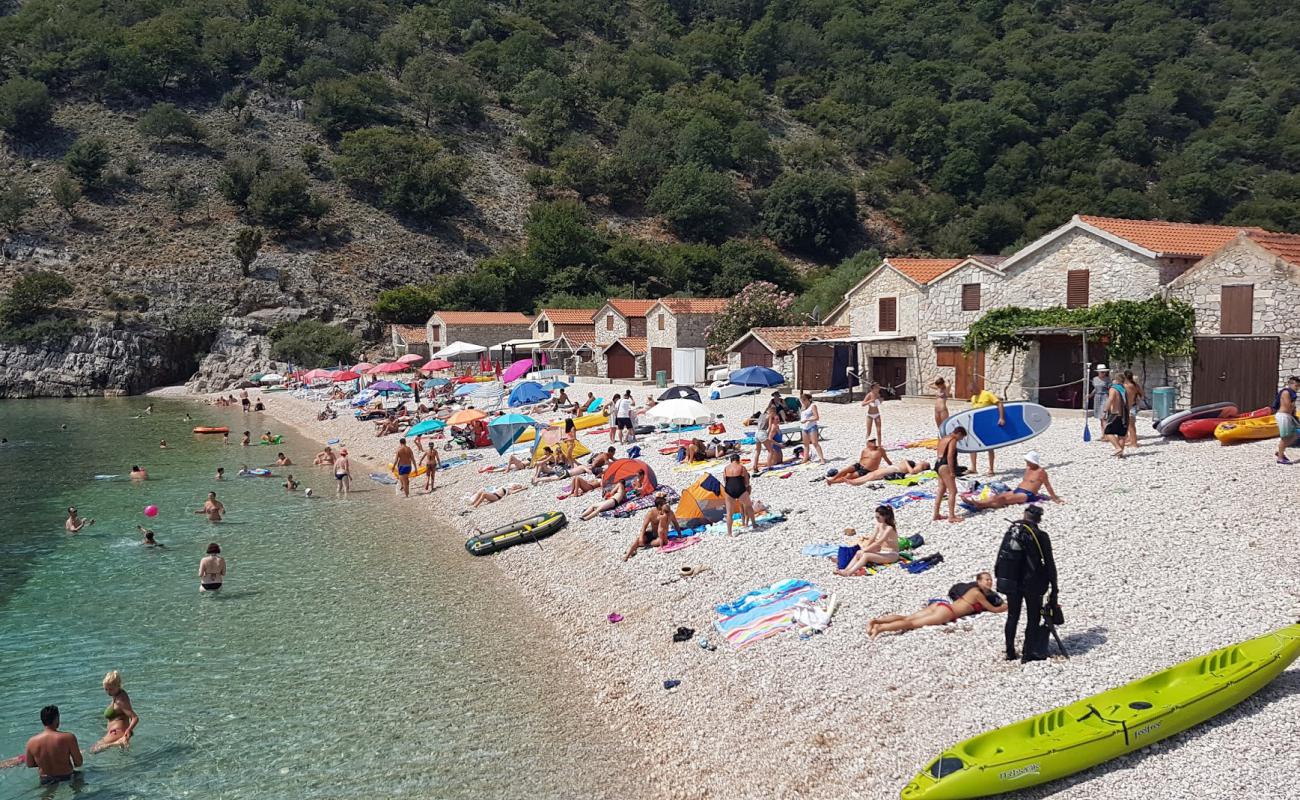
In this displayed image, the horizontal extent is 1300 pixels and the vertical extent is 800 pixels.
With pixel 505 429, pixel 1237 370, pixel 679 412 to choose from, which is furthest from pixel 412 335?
pixel 1237 370

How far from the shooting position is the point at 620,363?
46.3 m

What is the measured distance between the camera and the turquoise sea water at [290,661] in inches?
359

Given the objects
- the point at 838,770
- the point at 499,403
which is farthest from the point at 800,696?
the point at 499,403

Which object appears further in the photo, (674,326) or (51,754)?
(674,326)

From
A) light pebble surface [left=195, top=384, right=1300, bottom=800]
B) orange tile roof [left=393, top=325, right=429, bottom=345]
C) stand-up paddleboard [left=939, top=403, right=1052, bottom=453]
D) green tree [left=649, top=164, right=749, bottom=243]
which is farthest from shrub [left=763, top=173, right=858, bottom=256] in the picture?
stand-up paddleboard [left=939, top=403, right=1052, bottom=453]

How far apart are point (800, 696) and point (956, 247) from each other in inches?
2942

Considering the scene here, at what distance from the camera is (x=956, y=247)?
255ft

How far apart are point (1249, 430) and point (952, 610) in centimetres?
996

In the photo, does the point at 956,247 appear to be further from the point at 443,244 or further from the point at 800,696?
the point at 800,696

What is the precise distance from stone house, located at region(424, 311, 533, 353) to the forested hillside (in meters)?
7.11

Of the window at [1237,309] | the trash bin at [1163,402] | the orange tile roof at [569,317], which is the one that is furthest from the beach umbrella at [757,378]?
the orange tile roof at [569,317]

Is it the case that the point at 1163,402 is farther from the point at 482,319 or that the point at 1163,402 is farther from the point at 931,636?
the point at 482,319

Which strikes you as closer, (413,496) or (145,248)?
(413,496)

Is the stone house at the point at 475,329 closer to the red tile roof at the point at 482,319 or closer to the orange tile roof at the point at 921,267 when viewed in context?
the red tile roof at the point at 482,319
